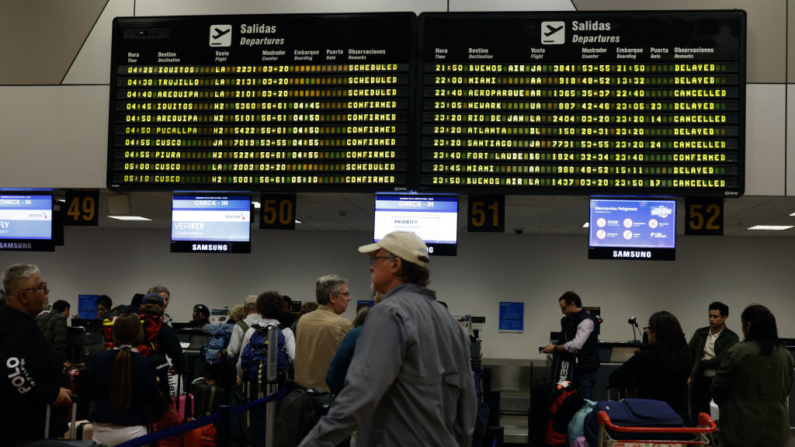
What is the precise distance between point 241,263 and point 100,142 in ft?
21.2

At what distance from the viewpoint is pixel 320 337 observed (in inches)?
197

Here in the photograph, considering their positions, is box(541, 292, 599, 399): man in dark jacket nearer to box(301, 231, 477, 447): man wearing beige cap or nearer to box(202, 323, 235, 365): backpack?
box(202, 323, 235, 365): backpack

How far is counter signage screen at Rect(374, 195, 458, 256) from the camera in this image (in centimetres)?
646

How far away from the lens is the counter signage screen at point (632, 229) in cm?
618

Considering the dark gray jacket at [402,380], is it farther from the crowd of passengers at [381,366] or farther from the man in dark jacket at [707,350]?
the man in dark jacket at [707,350]

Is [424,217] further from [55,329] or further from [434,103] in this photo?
[55,329]

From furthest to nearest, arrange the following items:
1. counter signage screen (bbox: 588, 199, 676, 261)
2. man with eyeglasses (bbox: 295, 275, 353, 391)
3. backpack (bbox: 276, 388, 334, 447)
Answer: counter signage screen (bbox: 588, 199, 676, 261) < man with eyeglasses (bbox: 295, 275, 353, 391) < backpack (bbox: 276, 388, 334, 447)

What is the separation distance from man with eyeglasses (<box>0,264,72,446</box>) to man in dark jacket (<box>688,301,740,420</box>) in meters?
5.37

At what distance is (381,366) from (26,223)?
20.2 feet

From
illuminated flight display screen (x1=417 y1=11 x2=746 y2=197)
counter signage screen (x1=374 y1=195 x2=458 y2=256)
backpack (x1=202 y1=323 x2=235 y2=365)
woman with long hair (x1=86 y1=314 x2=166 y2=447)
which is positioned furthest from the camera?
backpack (x1=202 y1=323 x2=235 y2=365)

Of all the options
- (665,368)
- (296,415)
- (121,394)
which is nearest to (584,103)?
(665,368)

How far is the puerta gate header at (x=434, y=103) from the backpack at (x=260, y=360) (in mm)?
1490

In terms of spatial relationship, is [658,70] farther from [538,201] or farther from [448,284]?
[448,284]

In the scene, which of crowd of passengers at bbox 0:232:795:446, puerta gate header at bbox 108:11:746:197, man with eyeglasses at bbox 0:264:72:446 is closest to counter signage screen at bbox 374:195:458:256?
puerta gate header at bbox 108:11:746:197
